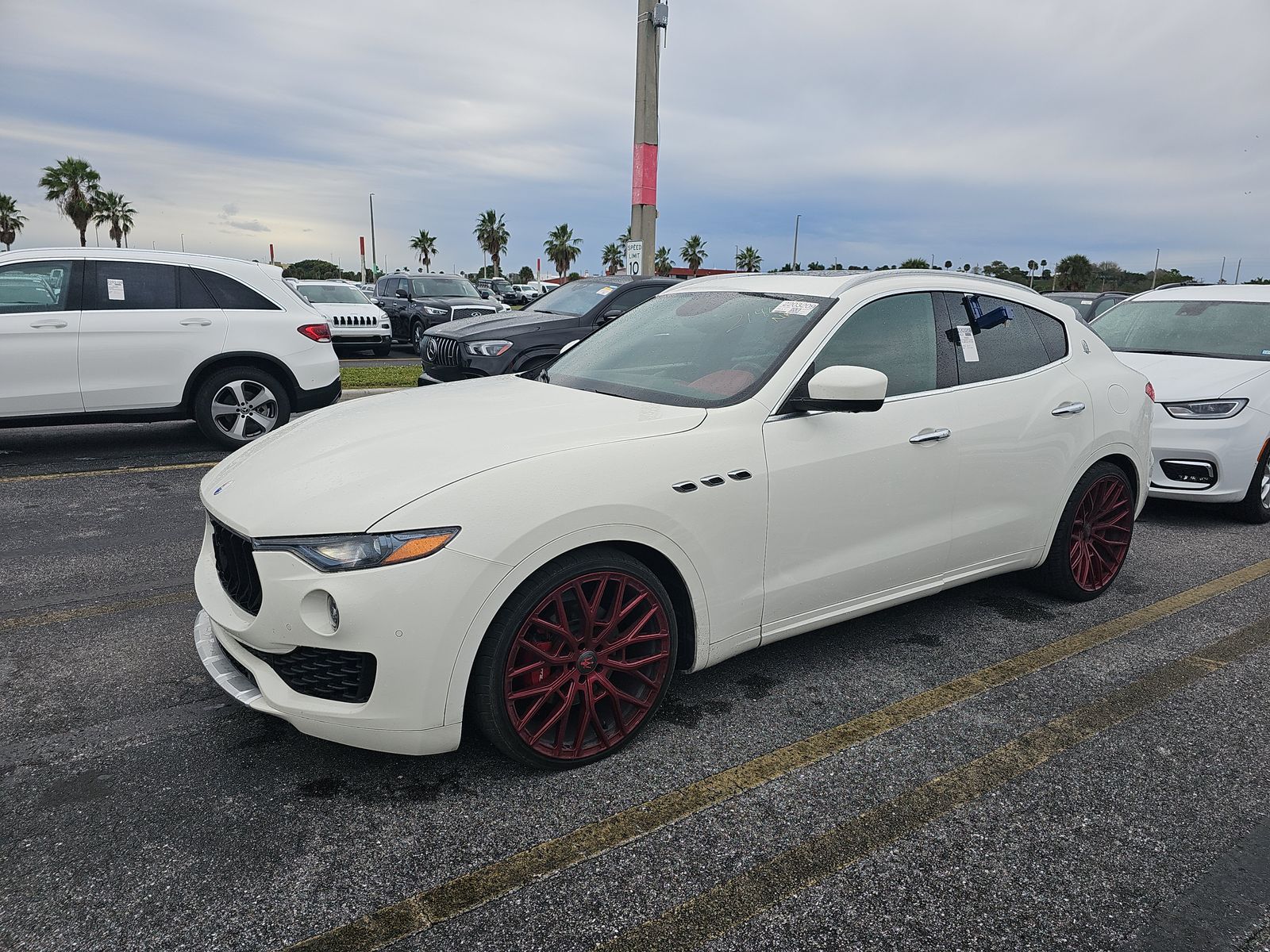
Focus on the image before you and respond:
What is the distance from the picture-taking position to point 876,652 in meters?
3.85

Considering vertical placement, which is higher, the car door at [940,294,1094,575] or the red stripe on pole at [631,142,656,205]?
the red stripe on pole at [631,142,656,205]

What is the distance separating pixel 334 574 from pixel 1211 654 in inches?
145

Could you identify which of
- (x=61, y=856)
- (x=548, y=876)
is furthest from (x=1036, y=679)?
(x=61, y=856)

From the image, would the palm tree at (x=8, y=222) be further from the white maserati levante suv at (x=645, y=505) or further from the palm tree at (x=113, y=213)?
the white maserati levante suv at (x=645, y=505)

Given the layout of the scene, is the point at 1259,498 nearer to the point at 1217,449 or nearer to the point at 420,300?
the point at 1217,449

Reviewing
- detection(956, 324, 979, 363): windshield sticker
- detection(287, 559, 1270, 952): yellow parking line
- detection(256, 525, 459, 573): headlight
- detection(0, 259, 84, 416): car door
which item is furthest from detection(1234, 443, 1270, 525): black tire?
detection(0, 259, 84, 416): car door

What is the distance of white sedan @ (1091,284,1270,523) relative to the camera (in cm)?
602

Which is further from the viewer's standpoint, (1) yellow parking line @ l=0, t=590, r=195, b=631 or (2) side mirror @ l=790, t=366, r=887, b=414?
(1) yellow parking line @ l=0, t=590, r=195, b=631

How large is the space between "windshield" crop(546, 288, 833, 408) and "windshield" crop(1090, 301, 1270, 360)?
4712 mm

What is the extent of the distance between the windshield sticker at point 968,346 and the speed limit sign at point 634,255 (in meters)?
10.1

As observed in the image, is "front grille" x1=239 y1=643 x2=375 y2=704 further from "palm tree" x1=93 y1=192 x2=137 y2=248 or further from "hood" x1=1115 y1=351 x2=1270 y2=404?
"palm tree" x1=93 y1=192 x2=137 y2=248

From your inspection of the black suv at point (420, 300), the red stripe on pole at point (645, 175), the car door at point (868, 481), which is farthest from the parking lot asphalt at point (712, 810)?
the black suv at point (420, 300)

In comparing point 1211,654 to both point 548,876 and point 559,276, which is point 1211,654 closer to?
point 548,876

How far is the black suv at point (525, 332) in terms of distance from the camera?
8.84 metres
